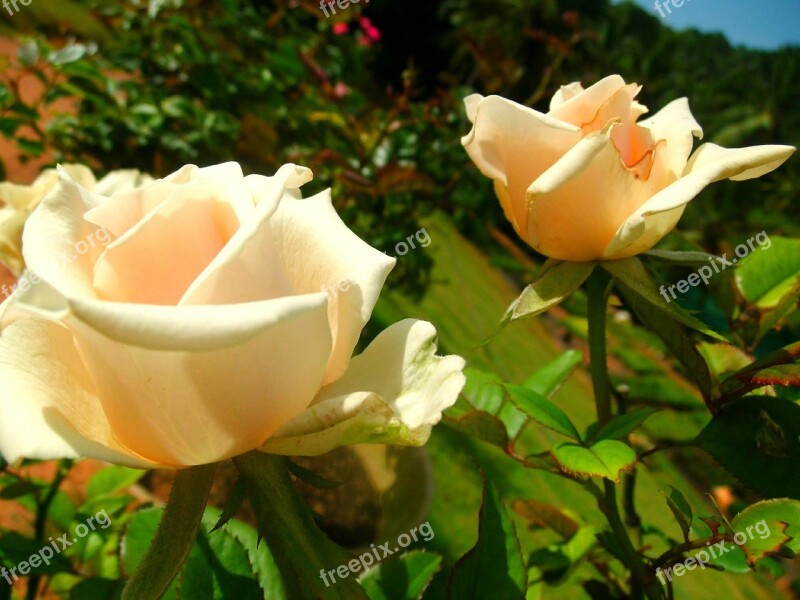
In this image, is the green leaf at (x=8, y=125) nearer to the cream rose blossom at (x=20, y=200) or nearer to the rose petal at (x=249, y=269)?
the cream rose blossom at (x=20, y=200)

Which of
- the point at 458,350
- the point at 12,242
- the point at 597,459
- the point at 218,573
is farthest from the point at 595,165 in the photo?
the point at 458,350

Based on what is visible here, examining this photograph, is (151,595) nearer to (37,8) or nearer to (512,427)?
(512,427)

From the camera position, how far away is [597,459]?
218 millimetres

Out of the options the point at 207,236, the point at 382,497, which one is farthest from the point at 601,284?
the point at 382,497

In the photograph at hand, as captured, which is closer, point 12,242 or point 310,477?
point 310,477

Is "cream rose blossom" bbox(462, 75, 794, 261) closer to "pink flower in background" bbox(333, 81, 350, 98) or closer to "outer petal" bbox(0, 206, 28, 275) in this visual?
"outer petal" bbox(0, 206, 28, 275)

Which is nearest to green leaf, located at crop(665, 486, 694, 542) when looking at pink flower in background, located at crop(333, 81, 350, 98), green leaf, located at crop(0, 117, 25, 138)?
green leaf, located at crop(0, 117, 25, 138)

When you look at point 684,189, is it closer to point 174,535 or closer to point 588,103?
point 588,103

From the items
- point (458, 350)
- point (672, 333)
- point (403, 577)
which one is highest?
point (672, 333)

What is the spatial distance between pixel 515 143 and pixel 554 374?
15 centimetres

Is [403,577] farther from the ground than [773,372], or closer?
closer

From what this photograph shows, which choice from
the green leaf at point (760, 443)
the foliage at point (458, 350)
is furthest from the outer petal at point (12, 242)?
the green leaf at point (760, 443)

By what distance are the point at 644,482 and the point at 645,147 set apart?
0.90m

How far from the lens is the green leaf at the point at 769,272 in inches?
12.4
